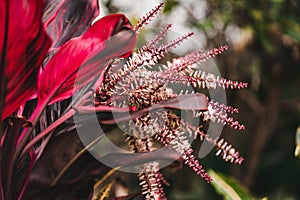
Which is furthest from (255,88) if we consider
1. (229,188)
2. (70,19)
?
(70,19)

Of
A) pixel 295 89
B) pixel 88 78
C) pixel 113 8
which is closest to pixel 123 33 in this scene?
pixel 88 78

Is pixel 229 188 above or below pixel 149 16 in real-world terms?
below

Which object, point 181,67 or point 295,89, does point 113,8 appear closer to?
point 295,89

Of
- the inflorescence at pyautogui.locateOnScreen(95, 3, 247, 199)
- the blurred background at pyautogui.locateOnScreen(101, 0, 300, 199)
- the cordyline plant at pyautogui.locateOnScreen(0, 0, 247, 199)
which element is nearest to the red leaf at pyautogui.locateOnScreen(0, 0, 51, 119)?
the cordyline plant at pyautogui.locateOnScreen(0, 0, 247, 199)

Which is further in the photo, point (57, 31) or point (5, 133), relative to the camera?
point (57, 31)

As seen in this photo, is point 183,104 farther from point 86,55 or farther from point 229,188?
point 229,188

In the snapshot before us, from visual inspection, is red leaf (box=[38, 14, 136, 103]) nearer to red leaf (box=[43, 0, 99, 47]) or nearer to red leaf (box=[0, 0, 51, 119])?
red leaf (box=[0, 0, 51, 119])
